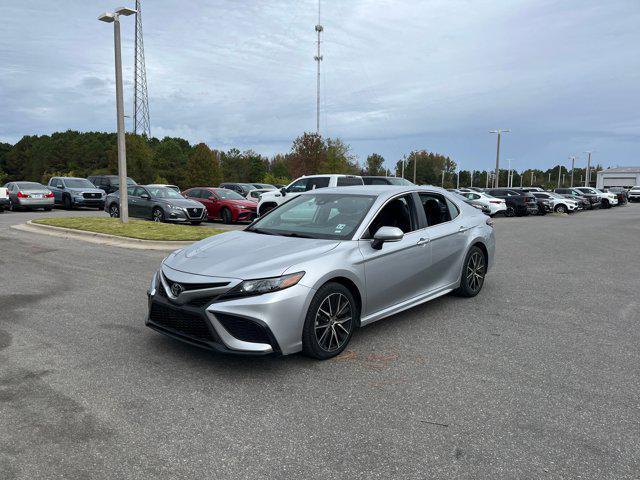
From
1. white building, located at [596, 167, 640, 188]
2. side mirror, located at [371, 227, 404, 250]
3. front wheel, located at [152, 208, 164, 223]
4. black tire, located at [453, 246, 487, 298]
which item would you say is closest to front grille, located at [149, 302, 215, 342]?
side mirror, located at [371, 227, 404, 250]

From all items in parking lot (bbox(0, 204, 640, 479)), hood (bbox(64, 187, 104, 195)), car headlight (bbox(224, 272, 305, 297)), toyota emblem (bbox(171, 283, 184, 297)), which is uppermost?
hood (bbox(64, 187, 104, 195))

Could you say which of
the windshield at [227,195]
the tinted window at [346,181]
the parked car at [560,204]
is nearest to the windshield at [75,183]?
the windshield at [227,195]

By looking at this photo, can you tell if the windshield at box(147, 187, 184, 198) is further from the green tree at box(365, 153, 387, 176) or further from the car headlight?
the green tree at box(365, 153, 387, 176)

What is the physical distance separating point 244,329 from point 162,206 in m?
14.2

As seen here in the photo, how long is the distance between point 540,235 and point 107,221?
13503 millimetres

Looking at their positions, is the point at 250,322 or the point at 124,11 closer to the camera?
the point at 250,322

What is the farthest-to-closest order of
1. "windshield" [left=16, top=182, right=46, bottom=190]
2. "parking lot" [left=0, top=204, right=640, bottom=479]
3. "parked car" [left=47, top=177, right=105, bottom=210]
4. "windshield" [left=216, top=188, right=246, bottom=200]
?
"parked car" [left=47, top=177, right=105, bottom=210], "windshield" [left=16, top=182, right=46, bottom=190], "windshield" [left=216, top=188, right=246, bottom=200], "parking lot" [left=0, top=204, right=640, bottom=479]

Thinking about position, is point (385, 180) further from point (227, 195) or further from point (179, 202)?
point (179, 202)

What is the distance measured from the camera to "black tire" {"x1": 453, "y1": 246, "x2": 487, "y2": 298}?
640 centimetres

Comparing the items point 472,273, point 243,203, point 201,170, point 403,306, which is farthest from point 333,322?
point 201,170

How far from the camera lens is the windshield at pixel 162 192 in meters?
17.8

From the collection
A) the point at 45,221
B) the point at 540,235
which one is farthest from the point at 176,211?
the point at 540,235

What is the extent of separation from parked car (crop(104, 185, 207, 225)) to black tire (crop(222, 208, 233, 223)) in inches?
52.5

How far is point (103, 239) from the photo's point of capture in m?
12.4
